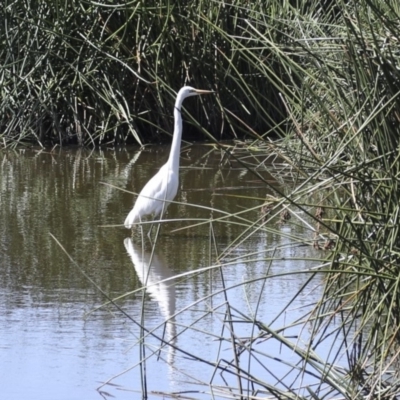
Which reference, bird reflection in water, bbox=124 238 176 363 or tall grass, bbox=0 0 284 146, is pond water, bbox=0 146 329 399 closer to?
bird reflection in water, bbox=124 238 176 363

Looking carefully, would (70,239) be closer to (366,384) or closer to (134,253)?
(134,253)

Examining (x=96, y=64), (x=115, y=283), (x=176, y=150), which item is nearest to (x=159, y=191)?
(x=176, y=150)

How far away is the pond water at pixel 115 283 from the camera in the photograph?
4180 millimetres

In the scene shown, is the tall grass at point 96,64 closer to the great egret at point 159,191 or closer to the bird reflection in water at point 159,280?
the great egret at point 159,191

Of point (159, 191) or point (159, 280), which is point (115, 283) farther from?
point (159, 191)

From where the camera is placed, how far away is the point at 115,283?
19.2 feet

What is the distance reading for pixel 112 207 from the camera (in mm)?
7828

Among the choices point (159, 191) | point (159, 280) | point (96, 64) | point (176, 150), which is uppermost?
point (96, 64)

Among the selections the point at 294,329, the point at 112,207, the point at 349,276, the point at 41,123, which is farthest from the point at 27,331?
the point at 41,123

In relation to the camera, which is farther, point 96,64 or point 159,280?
point 96,64

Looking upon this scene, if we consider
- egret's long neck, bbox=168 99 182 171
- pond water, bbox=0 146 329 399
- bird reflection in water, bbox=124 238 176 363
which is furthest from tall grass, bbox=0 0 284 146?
bird reflection in water, bbox=124 238 176 363

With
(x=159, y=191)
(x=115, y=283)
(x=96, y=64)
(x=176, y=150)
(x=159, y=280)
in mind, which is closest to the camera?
(x=115, y=283)

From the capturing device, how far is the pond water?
13.7ft

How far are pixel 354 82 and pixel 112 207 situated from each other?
4.38 m
